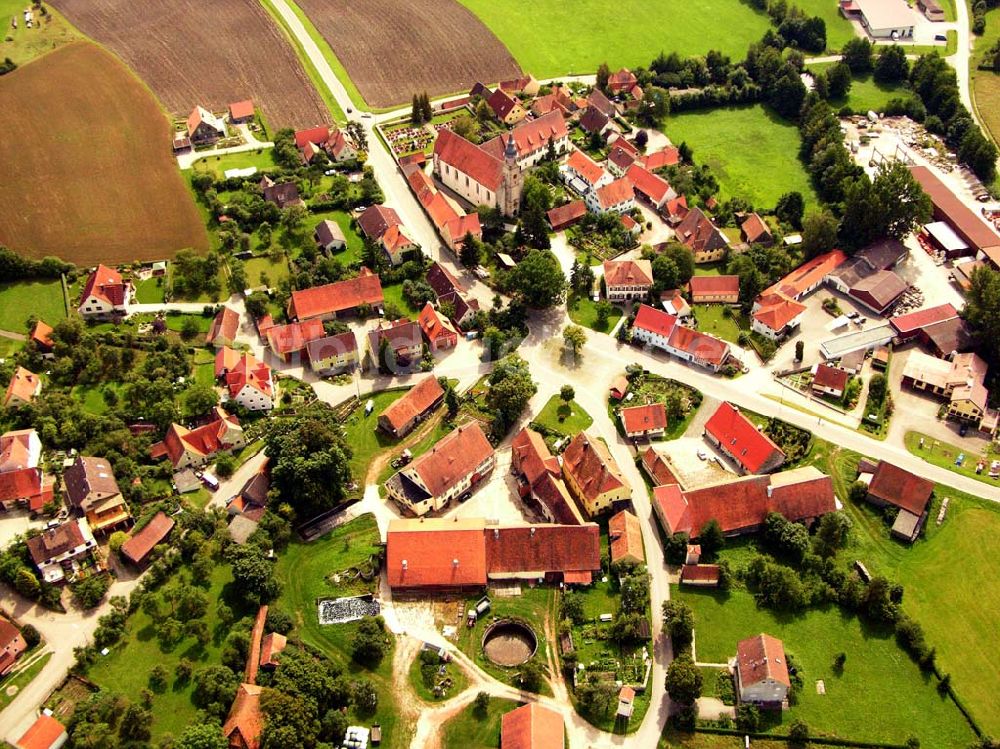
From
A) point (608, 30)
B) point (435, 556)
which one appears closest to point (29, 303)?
point (435, 556)

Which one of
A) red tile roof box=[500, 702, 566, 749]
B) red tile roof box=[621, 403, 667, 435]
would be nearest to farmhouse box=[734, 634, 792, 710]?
red tile roof box=[500, 702, 566, 749]

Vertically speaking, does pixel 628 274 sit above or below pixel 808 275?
above

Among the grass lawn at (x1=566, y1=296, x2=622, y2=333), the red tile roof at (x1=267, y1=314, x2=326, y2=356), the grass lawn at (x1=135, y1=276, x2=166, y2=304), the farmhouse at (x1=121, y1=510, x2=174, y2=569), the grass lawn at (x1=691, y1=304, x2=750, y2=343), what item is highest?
the grass lawn at (x1=135, y1=276, x2=166, y2=304)

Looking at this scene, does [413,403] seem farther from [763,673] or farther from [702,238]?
[702,238]

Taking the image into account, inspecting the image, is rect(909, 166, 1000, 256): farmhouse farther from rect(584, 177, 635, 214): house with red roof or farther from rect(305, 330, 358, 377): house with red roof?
rect(305, 330, 358, 377): house with red roof

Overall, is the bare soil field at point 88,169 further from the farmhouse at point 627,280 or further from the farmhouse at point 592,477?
the farmhouse at point 592,477

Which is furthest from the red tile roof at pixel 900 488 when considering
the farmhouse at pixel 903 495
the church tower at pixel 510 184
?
the church tower at pixel 510 184
